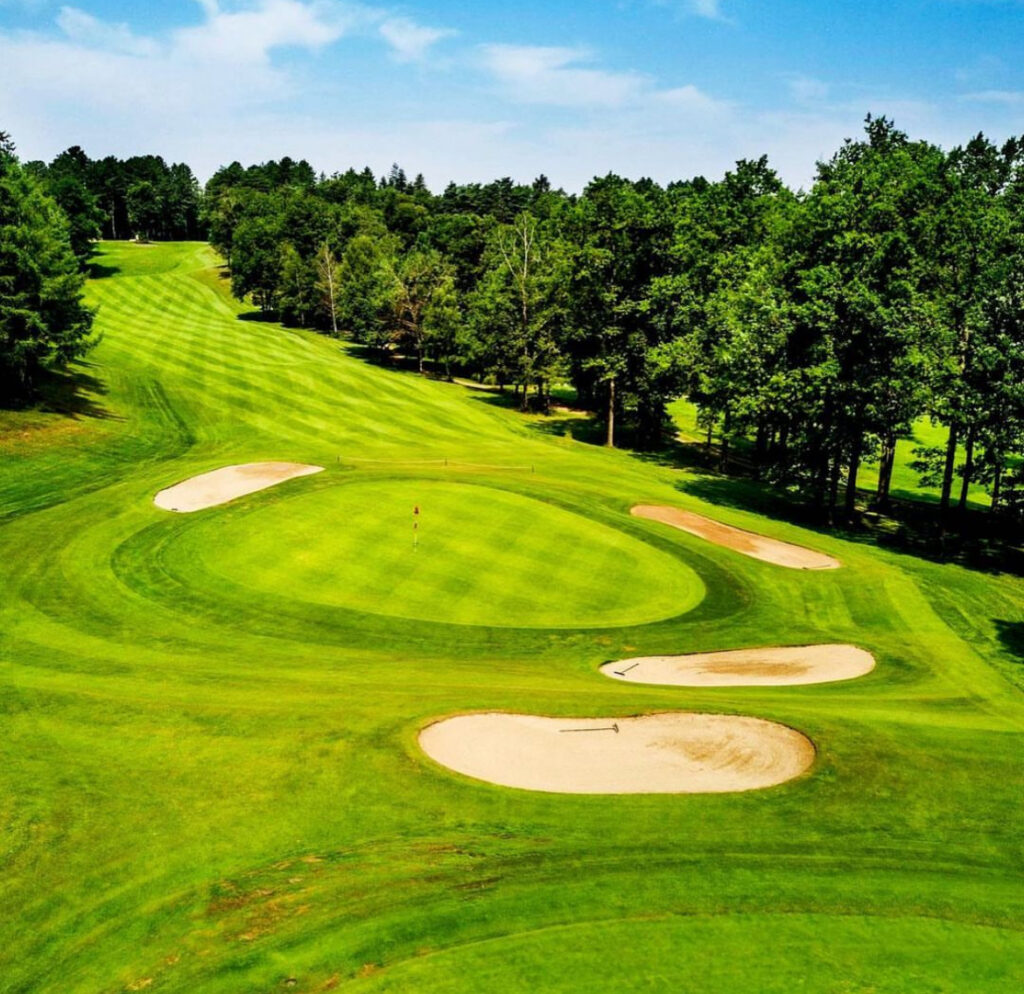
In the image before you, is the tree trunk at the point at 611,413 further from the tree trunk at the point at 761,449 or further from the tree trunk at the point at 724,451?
the tree trunk at the point at 761,449

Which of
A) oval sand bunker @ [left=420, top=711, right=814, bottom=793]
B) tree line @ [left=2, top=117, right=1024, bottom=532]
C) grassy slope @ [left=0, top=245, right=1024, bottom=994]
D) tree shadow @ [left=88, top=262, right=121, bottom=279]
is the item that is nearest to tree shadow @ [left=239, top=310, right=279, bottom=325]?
tree line @ [left=2, top=117, right=1024, bottom=532]

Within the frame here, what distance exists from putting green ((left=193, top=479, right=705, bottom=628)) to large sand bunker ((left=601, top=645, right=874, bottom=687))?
10.5ft

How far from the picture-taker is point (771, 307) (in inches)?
1752

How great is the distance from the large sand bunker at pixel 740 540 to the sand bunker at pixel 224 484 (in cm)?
1927

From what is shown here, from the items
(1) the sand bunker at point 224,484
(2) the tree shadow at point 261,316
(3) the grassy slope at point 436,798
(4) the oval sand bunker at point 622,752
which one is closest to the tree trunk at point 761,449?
(3) the grassy slope at point 436,798

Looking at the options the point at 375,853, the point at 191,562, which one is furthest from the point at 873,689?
the point at 191,562

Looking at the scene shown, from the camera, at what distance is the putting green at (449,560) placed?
28.3 m

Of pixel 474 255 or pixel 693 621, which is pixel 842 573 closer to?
pixel 693 621

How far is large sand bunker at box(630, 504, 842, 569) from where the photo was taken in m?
37.3

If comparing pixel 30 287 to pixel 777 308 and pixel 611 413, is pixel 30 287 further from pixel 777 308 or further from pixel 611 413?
pixel 777 308

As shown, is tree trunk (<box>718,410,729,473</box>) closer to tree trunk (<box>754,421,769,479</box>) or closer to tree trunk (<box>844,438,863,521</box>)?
tree trunk (<box>754,421,769,479</box>)

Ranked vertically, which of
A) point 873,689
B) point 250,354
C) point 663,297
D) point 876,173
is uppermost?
point 876,173

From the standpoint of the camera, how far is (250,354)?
257 feet

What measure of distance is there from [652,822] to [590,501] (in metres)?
27.2
